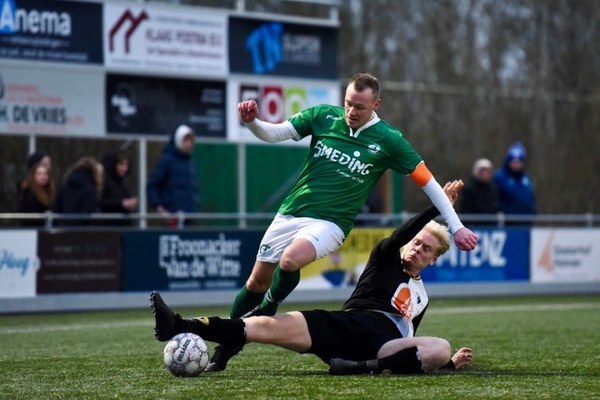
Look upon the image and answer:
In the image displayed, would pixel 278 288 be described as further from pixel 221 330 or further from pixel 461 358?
pixel 461 358

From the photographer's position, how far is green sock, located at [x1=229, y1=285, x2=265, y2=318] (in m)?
9.45

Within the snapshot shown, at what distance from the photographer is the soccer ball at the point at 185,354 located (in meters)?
8.33

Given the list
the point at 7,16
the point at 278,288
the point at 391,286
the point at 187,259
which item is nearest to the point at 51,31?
the point at 7,16

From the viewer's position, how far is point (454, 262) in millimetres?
20094

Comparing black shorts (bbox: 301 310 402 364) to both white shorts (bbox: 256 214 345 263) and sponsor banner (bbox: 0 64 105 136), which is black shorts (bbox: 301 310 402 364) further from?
sponsor banner (bbox: 0 64 105 136)

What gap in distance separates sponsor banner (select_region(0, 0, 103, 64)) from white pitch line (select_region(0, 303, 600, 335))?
464cm

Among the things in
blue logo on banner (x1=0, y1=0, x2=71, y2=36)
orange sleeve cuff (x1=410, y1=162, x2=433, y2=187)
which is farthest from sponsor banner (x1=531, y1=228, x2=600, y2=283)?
orange sleeve cuff (x1=410, y1=162, x2=433, y2=187)

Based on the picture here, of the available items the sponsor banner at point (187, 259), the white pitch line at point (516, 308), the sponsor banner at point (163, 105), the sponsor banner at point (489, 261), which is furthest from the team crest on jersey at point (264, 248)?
the sponsor banner at point (489, 261)

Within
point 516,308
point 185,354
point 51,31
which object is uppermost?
point 51,31

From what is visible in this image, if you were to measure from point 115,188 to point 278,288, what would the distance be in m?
8.05

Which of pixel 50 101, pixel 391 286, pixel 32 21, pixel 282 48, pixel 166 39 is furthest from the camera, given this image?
pixel 282 48

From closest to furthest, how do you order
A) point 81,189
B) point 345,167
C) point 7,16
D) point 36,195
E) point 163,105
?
point 345,167 < point 36,195 < point 81,189 < point 7,16 < point 163,105

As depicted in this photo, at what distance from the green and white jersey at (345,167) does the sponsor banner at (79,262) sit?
7374 millimetres

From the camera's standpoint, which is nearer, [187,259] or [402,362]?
[402,362]
